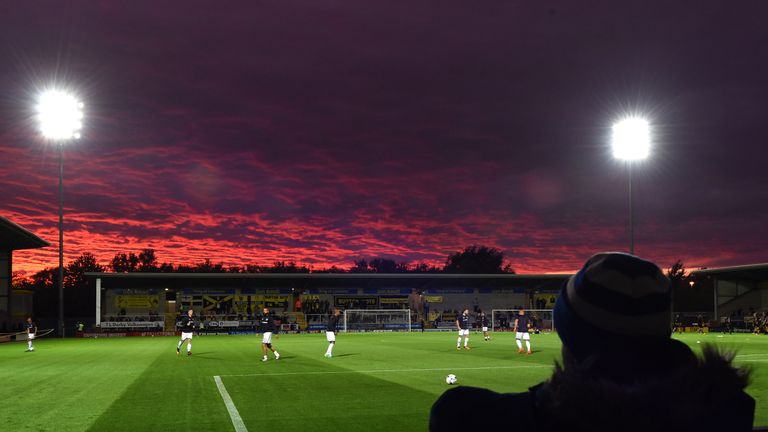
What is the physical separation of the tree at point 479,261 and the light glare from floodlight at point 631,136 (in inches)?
3674

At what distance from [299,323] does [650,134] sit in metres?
37.2

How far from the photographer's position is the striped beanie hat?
1484 mm

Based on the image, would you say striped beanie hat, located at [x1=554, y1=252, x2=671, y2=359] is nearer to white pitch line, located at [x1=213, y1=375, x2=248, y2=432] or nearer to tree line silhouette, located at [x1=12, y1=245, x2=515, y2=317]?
white pitch line, located at [x1=213, y1=375, x2=248, y2=432]

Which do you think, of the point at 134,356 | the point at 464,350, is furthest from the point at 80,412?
the point at 464,350

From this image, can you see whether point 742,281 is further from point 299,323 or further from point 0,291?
point 0,291

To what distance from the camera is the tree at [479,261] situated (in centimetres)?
13938

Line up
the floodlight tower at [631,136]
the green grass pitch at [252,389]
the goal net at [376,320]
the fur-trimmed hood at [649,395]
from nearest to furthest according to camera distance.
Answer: the fur-trimmed hood at [649,395]
the green grass pitch at [252,389]
the floodlight tower at [631,136]
the goal net at [376,320]

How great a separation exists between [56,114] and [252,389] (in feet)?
136

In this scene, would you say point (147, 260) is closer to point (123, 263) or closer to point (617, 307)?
point (123, 263)

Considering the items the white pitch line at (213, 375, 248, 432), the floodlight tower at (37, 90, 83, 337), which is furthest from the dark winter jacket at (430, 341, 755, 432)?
the floodlight tower at (37, 90, 83, 337)

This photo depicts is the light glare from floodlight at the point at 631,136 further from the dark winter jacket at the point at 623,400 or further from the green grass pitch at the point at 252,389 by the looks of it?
the dark winter jacket at the point at 623,400

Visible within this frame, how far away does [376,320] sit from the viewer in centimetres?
6775

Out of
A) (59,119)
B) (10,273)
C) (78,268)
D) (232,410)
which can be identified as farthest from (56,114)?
(78,268)

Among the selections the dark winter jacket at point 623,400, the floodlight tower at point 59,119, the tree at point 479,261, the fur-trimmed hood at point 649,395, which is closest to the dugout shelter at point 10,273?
the floodlight tower at point 59,119
